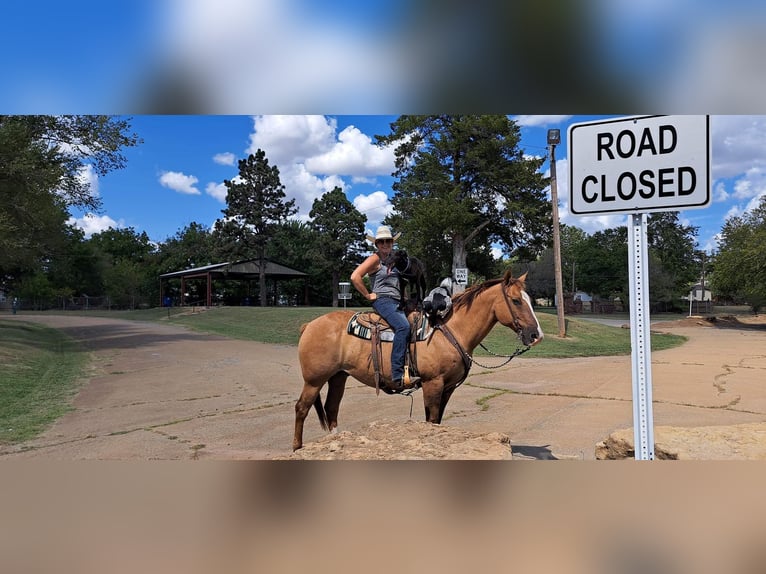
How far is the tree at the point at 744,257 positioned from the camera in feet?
98.1

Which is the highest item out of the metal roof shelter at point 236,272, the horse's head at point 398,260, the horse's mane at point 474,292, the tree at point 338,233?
the tree at point 338,233

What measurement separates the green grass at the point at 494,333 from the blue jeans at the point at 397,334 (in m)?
11.6

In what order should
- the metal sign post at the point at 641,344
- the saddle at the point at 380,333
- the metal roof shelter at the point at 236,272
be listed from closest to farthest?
the metal sign post at the point at 641,344 < the saddle at the point at 380,333 < the metal roof shelter at the point at 236,272

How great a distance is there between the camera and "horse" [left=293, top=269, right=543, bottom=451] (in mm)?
5266

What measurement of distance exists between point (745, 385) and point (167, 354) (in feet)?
50.5

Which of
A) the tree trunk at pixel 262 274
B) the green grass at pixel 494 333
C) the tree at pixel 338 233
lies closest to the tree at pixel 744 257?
the green grass at pixel 494 333

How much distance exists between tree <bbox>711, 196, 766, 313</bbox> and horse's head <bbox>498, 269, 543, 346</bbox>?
31.3 m

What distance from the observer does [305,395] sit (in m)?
5.61

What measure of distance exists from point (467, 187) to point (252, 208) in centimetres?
1681

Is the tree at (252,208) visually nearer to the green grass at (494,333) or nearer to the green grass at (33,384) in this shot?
the green grass at (494,333)

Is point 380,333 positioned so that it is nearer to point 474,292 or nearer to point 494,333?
point 474,292

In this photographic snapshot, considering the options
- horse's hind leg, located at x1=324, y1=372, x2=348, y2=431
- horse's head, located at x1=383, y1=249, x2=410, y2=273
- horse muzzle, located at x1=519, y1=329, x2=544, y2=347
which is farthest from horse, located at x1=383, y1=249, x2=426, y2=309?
horse's hind leg, located at x1=324, y1=372, x2=348, y2=431

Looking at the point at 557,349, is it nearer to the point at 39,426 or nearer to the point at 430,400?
the point at 430,400
